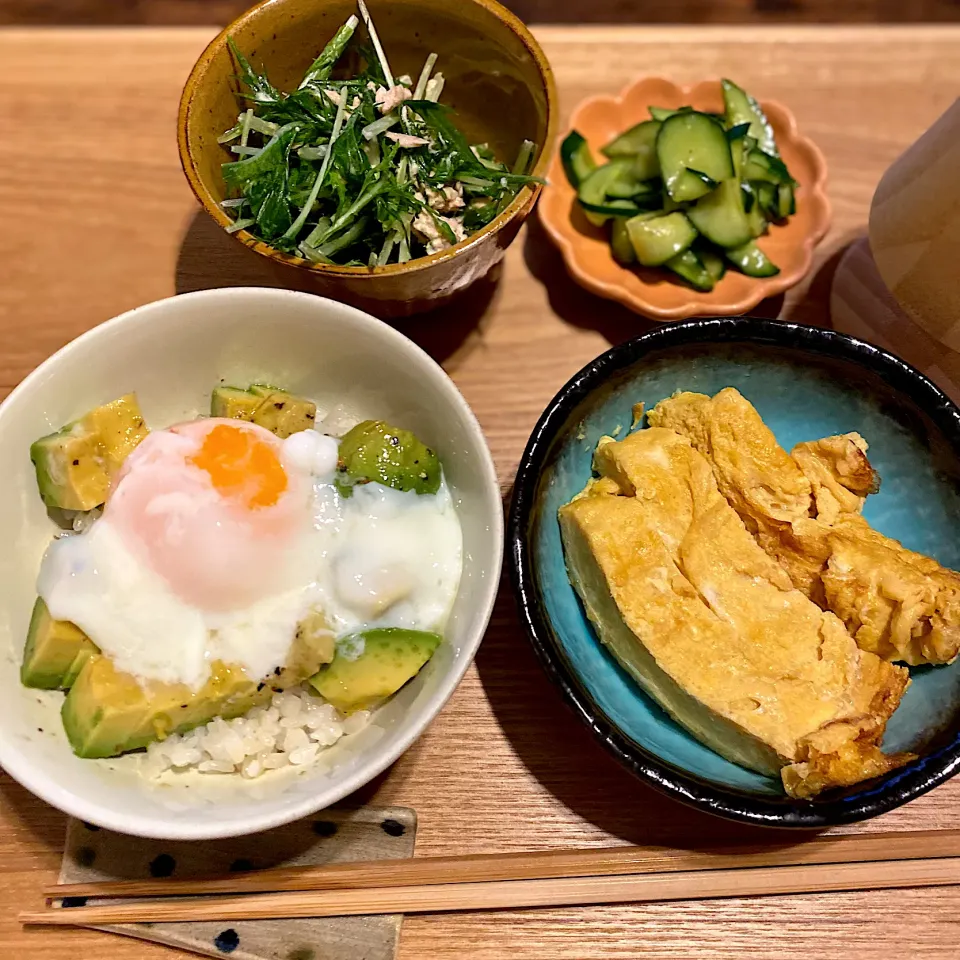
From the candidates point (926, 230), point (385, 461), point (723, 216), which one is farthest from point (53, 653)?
point (926, 230)

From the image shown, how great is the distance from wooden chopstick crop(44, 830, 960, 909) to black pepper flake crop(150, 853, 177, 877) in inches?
0.6

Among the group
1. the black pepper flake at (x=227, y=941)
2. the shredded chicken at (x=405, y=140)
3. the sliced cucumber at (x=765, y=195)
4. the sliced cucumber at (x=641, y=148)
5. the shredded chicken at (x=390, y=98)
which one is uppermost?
the shredded chicken at (x=390, y=98)

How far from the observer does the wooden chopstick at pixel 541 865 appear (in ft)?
4.97

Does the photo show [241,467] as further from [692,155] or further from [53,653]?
[692,155]

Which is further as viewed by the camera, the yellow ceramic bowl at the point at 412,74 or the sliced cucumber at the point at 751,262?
the sliced cucumber at the point at 751,262

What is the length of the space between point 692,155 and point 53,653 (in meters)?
1.82

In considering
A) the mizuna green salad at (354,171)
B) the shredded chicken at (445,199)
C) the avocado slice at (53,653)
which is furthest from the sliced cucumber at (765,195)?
the avocado slice at (53,653)

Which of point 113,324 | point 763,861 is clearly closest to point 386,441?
point 113,324

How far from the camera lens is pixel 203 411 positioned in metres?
1.76

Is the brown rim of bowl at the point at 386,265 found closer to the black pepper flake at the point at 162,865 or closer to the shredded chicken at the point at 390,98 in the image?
the shredded chicken at the point at 390,98

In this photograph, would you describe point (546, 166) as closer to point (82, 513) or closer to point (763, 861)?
point (82, 513)

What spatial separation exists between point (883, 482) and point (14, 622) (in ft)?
5.93

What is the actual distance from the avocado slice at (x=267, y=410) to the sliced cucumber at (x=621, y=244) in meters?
0.94

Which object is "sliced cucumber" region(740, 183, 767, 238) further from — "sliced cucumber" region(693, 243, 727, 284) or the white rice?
the white rice
